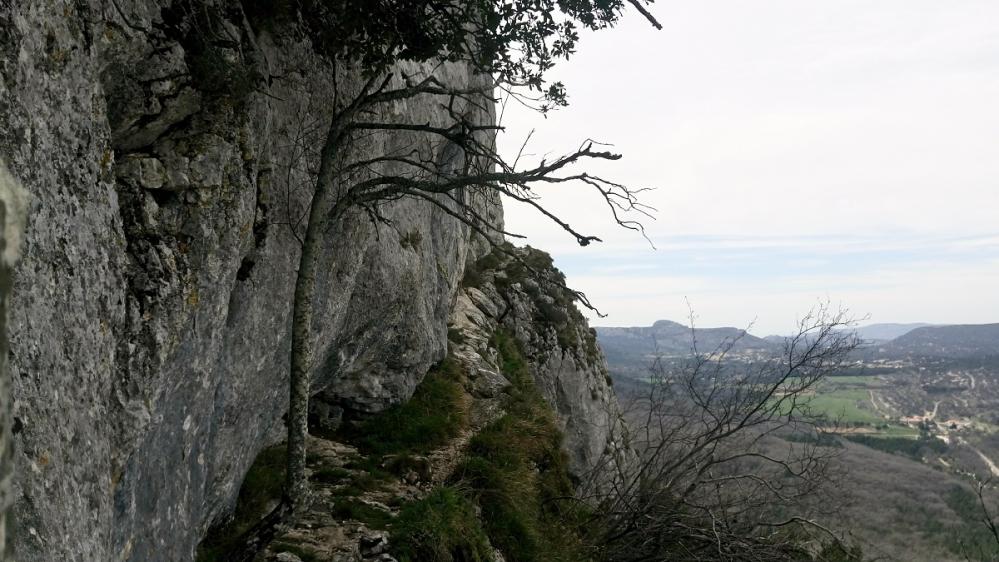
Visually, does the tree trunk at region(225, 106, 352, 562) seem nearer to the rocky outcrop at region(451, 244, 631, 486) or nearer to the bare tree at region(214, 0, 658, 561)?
the bare tree at region(214, 0, 658, 561)

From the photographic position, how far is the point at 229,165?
6.54 metres

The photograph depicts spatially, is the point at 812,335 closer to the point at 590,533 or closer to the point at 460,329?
the point at 590,533

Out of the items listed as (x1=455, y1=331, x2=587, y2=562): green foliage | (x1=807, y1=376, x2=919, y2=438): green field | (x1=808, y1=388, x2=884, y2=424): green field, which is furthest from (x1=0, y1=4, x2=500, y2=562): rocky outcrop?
(x1=808, y1=388, x2=884, y2=424): green field

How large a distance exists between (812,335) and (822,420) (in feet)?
6.79

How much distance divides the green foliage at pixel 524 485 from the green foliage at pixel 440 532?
844 millimetres

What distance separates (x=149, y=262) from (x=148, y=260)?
21mm

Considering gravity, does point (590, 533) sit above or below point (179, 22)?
below

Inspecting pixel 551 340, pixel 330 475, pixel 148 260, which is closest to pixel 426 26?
pixel 148 260

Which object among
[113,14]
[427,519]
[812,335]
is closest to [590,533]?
[427,519]

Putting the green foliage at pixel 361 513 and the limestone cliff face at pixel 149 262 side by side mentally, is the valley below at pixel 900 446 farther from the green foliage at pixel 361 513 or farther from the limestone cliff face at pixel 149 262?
the limestone cliff face at pixel 149 262

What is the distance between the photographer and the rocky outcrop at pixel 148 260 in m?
3.89

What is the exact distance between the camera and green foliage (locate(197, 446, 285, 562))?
301 inches

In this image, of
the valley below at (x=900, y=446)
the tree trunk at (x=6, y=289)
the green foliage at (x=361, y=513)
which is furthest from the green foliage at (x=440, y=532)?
the tree trunk at (x=6, y=289)

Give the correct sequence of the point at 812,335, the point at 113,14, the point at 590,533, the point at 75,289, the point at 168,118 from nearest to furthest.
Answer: the point at 75,289 → the point at 113,14 → the point at 168,118 → the point at 590,533 → the point at 812,335
